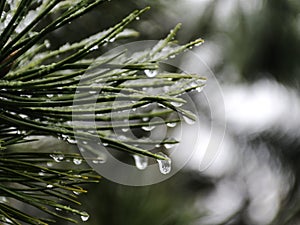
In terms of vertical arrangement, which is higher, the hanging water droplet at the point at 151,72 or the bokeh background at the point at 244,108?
the bokeh background at the point at 244,108

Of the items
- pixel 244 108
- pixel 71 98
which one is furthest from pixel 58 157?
pixel 244 108

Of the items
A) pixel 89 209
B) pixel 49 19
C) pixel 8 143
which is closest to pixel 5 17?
pixel 8 143

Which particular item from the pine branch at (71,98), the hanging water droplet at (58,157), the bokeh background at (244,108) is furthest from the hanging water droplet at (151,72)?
the bokeh background at (244,108)

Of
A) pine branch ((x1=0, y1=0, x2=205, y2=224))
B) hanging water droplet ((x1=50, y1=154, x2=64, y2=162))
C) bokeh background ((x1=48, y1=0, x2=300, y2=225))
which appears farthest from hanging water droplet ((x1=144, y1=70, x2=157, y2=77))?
bokeh background ((x1=48, y1=0, x2=300, y2=225))

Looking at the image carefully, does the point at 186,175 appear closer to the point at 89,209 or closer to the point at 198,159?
the point at 198,159

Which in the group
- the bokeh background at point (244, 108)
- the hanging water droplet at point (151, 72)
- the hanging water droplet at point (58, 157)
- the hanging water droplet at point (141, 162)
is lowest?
the hanging water droplet at point (141, 162)

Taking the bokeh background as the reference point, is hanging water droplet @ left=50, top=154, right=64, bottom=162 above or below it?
below

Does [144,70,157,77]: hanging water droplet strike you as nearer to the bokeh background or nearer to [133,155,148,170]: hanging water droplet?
[133,155,148,170]: hanging water droplet

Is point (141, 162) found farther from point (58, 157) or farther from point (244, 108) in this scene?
point (244, 108)

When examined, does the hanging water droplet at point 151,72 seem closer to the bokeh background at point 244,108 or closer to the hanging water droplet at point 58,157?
the hanging water droplet at point 58,157
